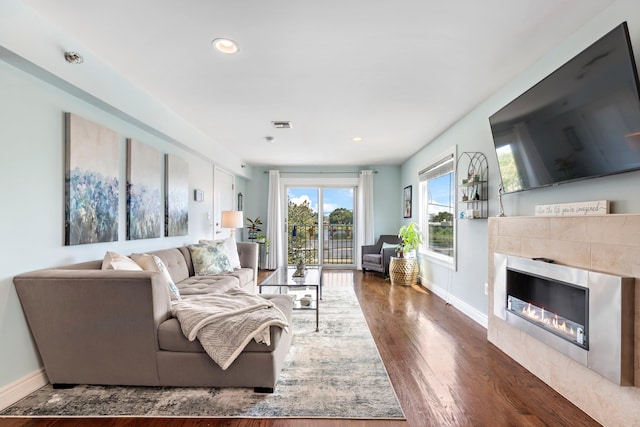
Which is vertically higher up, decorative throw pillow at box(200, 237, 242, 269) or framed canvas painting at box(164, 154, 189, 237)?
framed canvas painting at box(164, 154, 189, 237)

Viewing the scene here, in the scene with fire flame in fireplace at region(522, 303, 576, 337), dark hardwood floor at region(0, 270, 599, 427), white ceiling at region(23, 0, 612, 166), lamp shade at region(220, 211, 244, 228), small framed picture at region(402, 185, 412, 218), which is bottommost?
dark hardwood floor at region(0, 270, 599, 427)

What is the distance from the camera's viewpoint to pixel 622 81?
1.61m

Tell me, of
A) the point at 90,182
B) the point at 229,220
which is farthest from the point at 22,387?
the point at 229,220

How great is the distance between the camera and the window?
4.37 meters

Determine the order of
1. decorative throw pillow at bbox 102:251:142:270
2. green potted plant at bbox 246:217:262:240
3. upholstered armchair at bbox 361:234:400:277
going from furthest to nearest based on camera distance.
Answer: green potted plant at bbox 246:217:262:240 → upholstered armchair at bbox 361:234:400:277 → decorative throw pillow at bbox 102:251:142:270

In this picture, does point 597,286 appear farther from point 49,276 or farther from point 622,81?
point 49,276

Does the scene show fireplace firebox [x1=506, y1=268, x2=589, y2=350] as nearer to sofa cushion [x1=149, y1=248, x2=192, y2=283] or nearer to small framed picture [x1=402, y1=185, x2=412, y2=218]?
sofa cushion [x1=149, y1=248, x2=192, y2=283]

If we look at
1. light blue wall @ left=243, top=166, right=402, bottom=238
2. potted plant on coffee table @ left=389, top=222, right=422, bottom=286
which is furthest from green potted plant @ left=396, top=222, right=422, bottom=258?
light blue wall @ left=243, top=166, right=402, bottom=238

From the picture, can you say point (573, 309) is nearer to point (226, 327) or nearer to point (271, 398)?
point (271, 398)

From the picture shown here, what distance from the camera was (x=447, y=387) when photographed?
2129mm

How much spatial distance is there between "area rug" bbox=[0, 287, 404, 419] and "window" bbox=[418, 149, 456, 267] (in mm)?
2522

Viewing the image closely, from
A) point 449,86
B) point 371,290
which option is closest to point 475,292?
point 371,290

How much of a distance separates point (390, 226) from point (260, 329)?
559 cm

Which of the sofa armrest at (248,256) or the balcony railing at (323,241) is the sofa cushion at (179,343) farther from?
the balcony railing at (323,241)
